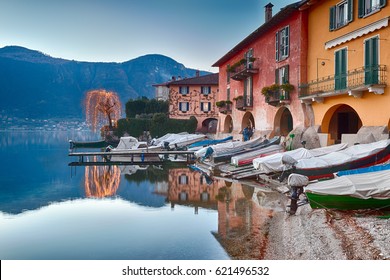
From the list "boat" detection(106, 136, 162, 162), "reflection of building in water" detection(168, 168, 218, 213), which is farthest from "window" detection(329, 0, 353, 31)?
"boat" detection(106, 136, 162, 162)

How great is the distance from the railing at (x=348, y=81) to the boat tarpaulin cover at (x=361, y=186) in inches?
263

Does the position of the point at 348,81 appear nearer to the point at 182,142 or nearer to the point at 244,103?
the point at 244,103

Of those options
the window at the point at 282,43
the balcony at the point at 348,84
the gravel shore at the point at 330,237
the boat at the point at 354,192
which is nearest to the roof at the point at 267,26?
the window at the point at 282,43

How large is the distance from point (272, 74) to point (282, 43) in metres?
2.61

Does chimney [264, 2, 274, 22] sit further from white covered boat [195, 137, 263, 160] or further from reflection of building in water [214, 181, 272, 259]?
reflection of building in water [214, 181, 272, 259]

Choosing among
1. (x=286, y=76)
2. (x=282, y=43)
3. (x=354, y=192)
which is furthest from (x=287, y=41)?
(x=354, y=192)

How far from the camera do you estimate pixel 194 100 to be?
5341cm

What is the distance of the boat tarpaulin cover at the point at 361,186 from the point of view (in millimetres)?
10305

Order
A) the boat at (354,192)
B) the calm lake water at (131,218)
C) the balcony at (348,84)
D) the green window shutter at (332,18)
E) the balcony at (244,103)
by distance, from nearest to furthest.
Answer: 1. the calm lake water at (131,218)
2. the boat at (354,192)
3. the balcony at (348,84)
4. the green window shutter at (332,18)
5. the balcony at (244,103)

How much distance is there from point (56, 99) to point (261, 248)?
18.6 metres

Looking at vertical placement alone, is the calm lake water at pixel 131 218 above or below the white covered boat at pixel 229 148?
below

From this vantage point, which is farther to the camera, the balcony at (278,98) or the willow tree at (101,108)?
the willow tree at (101,108)

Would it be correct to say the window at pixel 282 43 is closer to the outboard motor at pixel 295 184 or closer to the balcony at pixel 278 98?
the balcony at pixel 278 98
